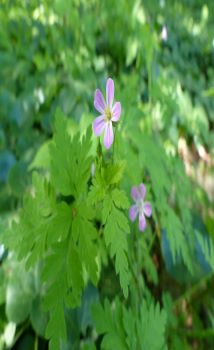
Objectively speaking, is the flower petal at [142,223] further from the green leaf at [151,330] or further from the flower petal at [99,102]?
the flower petal at [99,102]

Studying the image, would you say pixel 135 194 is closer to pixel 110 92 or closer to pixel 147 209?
pixel 147 209

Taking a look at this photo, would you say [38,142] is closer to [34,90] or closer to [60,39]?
[34,90]

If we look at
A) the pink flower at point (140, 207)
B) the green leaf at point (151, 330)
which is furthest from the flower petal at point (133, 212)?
the green leaf at point (151, 330)

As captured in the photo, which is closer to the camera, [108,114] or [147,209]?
[108,114]

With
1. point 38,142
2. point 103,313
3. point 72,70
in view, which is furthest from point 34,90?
point 103,313

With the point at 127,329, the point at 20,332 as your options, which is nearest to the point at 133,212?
the point at 127,329

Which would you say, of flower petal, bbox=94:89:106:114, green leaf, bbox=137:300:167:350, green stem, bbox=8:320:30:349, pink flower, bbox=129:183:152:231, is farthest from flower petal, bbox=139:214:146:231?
green stem, bbox=8:320:30:349

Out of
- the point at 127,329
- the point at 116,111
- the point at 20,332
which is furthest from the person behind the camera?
the point at 20,332

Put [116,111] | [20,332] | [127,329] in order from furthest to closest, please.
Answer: [20,332] < [127,329] < [116,111]
